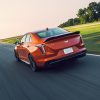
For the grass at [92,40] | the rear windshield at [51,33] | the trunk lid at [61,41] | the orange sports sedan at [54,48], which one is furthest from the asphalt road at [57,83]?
the grass at [92,40]

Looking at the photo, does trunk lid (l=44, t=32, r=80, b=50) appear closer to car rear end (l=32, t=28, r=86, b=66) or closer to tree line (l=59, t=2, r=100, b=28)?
car rear end (l=32, t=28, r=86, b=66)

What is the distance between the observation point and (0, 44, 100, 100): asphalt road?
7.45 meters

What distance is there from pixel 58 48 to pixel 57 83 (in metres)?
1.84

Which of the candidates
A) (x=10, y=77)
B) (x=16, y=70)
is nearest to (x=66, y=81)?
(x=10, y=77)

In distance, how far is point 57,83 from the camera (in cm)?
898

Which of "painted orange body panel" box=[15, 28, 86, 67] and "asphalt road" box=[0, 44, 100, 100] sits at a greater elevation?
"painted orange body panel" box=[15, 28, 86, 67]

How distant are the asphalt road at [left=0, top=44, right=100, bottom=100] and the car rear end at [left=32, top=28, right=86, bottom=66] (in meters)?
0.49

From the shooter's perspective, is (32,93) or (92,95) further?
(32,93)

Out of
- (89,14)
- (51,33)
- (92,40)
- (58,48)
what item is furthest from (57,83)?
(89,14)

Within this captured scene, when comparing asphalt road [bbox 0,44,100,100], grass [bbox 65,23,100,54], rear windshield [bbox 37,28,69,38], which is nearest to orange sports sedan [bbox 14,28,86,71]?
rear windshield [bbox 37,28,69,38]

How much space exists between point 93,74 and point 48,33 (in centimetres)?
327

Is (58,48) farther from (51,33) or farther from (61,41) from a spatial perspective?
(51,33)

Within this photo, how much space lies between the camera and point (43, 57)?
423 inches

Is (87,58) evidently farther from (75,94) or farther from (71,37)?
(75,94)
